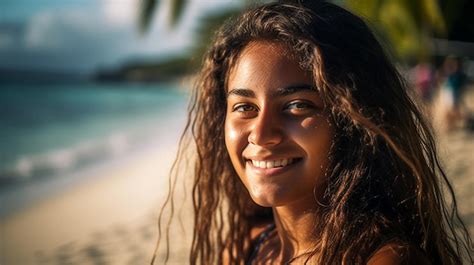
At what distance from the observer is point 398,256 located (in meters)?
1.44

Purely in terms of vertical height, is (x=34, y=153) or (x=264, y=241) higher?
(x=34, y=153)

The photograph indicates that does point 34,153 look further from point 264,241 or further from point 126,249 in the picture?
point 264,241

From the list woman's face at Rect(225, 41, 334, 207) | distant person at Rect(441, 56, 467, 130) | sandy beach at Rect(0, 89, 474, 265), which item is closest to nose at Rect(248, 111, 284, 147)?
woman's face at Rect(225, 41, 334, 207)

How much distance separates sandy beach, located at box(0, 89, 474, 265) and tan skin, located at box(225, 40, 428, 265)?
379 cm

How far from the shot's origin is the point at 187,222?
667 centimetres

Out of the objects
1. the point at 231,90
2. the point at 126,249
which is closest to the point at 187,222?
the point at 126,249

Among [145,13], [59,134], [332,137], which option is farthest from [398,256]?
[59,134]

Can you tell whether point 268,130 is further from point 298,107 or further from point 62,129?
point 62,129

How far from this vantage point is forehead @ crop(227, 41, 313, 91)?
5.32ft

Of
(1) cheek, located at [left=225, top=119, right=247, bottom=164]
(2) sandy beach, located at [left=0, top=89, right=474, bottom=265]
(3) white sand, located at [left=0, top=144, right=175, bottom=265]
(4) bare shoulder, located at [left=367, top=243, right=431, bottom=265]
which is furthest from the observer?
(3) white sand, located at [left=0, top=144, right=175, bottom=265]

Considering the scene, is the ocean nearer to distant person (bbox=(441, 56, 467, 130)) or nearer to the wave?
the wave

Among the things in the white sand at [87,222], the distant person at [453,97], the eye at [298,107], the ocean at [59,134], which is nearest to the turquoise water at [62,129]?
the ocean at [59,134]

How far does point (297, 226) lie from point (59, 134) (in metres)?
27.1

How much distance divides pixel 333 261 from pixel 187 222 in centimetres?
517
